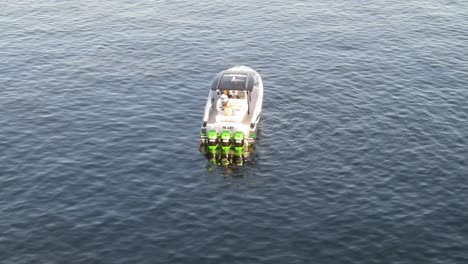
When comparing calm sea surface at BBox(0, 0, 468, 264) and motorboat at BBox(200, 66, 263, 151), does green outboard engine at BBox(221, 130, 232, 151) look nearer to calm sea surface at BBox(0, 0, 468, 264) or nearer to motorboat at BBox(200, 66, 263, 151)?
motorboat at BBox(200, 66, 263, 151)

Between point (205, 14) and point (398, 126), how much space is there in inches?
1727

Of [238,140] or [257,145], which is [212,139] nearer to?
[238,140]

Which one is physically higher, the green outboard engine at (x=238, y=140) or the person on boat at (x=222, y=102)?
the person on boat at (x=222, y=102)

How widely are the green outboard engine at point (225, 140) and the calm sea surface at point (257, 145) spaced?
1973 mm

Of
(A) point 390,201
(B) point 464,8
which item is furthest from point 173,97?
(B) point 464,8

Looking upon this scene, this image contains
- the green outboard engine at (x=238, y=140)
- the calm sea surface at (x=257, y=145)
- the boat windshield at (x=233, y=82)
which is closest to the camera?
the calm sea surface at (x=257, y=145)

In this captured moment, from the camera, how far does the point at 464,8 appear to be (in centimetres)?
9075

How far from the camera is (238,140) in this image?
166 feet

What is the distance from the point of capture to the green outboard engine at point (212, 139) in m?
50.7

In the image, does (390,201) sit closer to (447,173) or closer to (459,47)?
(447,173)

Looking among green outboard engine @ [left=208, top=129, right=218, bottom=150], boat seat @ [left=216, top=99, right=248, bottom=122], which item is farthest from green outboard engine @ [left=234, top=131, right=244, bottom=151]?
boat seat @ [left=216, top=99, right=248, bottom=122]

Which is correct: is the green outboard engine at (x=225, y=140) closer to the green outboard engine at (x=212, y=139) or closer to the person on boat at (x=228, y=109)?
the green outboard engine at (x=212, y=139)

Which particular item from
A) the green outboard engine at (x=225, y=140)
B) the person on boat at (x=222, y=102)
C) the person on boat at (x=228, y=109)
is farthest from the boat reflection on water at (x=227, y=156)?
the person on boat at (x=222, y=102)

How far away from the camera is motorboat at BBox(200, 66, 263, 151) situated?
51.0 metres
